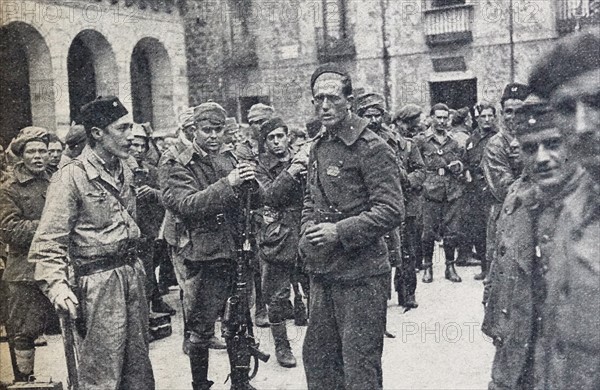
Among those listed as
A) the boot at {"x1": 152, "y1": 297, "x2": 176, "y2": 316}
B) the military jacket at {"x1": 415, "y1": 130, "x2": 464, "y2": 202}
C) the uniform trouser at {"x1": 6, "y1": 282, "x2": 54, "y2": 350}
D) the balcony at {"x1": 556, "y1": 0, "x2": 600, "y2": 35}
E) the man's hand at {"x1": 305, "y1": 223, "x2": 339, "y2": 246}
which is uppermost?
the balcony at {"x1": 556, "y1": 0, "x2": 600, "y2": 35}

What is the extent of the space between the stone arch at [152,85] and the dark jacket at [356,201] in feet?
51.7

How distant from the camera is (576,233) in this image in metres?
2.64

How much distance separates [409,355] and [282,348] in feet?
3.71

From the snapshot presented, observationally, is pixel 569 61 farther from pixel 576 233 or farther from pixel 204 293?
pixel 204 293

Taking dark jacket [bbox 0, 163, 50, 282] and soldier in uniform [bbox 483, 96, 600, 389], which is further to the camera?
dark jacket [bbox 0, 163, 50, 282]

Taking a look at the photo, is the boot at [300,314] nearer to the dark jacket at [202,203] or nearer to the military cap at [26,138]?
the dark jacket at [202,203]

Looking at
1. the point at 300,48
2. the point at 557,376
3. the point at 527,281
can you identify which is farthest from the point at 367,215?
the point at 300,48

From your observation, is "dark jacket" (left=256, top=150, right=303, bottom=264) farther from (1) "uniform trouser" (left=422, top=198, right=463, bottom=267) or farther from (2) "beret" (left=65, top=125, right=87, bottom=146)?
(1) "uniform trouser" (left=422, top=198, right=463, bottom=267)

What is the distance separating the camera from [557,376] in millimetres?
2674

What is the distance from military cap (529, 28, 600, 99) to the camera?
2.57m

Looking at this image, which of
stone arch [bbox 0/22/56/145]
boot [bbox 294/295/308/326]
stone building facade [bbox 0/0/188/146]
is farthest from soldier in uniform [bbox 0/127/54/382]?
stone arch [bbox 0/22/56/145]

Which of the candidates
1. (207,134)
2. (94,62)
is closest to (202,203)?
(207,134)

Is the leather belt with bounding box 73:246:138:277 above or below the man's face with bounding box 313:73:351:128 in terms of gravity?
below

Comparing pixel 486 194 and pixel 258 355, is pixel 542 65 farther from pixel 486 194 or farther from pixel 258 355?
pixel 486 194
